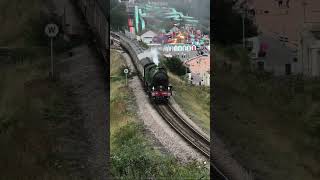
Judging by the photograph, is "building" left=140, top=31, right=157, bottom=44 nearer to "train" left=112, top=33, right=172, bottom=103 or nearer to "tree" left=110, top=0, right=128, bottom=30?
"train" left=112, top=33, right=172, bottom=103

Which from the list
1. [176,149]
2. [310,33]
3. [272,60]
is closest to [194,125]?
[176,149]

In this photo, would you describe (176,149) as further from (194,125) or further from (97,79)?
(97,79)

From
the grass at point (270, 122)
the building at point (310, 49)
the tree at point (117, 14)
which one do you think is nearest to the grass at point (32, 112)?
the tree at point (117, 14)

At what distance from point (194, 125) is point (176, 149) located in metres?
0.54

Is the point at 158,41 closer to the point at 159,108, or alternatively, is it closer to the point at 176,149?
the point at 159,108

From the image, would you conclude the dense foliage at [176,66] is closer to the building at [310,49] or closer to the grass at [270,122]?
the grass at [270,122]

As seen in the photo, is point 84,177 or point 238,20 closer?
point 84,177

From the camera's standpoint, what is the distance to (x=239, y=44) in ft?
27.2

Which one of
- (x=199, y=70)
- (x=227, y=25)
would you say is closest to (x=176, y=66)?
(x=199, y=70)

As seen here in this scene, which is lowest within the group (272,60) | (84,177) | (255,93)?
(84,177)

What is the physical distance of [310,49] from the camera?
798cm

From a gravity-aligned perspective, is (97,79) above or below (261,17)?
below

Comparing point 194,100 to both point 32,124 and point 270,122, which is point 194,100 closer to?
point 270,122

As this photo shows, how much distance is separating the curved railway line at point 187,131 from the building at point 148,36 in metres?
1.14
